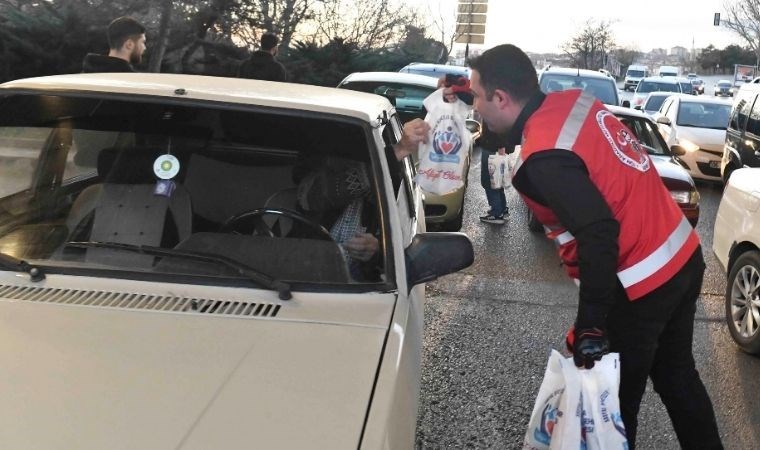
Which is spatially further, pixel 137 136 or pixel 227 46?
pixel 227 46

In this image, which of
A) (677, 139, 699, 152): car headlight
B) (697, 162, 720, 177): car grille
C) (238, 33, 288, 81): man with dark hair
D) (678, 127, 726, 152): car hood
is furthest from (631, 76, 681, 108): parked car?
(238, 33, 288, 81): man with dark hair

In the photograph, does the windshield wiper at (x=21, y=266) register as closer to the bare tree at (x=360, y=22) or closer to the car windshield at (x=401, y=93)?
the car windshield at (x=401, y=93)

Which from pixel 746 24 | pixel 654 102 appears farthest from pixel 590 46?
pixel 654 102

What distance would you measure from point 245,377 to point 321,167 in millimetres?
1346

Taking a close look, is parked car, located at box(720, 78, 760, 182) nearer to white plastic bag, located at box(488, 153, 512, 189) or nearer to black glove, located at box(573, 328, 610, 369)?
white plastic bag, located at box(488, 153, 512, 189)

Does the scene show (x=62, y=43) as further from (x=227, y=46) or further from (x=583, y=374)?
(x=583, y=374)

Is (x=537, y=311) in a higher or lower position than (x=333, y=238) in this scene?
lower

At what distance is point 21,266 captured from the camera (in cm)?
241

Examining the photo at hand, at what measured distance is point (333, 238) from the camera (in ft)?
9.37

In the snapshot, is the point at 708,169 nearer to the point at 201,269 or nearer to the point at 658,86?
the point at 201,269

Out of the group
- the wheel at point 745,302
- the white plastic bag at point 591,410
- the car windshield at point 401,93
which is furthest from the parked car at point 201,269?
the car windshield at point 401,93

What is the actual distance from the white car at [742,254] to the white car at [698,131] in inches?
A: 218

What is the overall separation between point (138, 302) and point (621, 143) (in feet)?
5.52

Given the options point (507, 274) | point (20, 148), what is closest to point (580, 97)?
point (20, 148)
